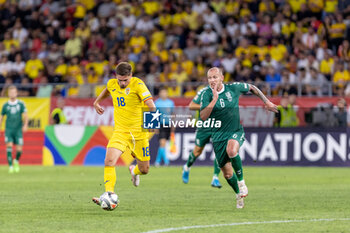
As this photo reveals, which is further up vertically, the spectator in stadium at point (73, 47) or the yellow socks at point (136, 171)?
the spectator in stadium at point (73, 47)

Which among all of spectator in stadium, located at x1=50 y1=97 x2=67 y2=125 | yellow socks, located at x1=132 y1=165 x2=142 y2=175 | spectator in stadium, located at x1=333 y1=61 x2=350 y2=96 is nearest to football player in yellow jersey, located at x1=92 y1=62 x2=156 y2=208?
yellow socks, located at x1=132 y1=165 x2=142 y2=175

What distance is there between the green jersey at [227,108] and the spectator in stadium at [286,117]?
11.2 metres

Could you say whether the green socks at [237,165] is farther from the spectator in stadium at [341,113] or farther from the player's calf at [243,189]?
the spectator in stadium at [341,113]

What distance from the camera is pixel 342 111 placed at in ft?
75.6

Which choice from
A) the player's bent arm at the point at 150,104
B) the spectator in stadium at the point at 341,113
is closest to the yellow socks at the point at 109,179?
the player's bent arm at the point at 150,104

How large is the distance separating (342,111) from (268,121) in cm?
221

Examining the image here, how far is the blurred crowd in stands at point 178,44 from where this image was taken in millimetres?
25047

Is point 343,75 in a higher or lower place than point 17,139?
higher

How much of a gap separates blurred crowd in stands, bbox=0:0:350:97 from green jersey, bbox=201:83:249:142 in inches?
461

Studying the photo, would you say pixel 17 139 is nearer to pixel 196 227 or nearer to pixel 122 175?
pixel 122 175

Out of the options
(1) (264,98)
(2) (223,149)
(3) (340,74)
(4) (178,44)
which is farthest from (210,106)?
(4) (178,44)

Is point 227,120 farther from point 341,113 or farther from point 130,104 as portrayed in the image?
point 341,113

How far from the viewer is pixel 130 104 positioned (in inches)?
460

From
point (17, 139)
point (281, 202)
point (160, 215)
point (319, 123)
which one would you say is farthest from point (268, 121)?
point (160, 215)
